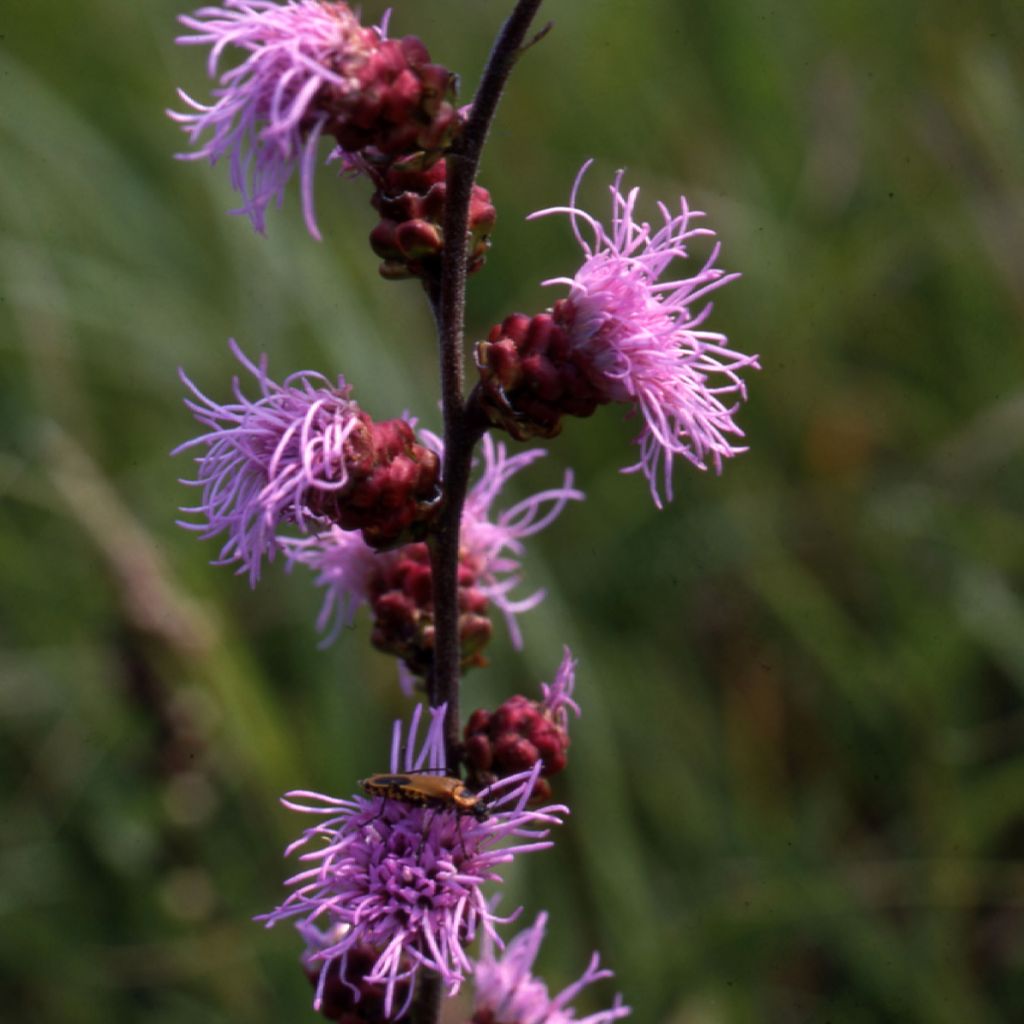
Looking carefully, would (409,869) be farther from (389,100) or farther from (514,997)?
(389,100)

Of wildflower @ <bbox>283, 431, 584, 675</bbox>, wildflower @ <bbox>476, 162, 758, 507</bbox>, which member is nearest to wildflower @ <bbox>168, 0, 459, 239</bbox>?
wildflower @ <bbox>476, 162, 758, 507</bbox>

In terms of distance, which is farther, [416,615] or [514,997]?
[514,997]

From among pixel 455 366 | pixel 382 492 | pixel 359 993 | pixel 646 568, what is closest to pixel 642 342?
pixel 455 366

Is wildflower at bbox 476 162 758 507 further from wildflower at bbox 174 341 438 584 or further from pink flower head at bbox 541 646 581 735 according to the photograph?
pink flower head at bbox 541 646 581 735

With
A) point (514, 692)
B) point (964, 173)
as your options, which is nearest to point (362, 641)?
point (514, 692)

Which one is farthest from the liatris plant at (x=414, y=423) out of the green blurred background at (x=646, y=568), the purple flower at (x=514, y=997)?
the green blurred background at (x=646, y=568)
